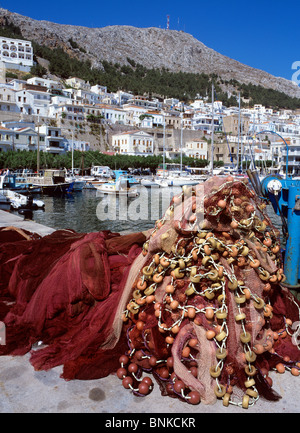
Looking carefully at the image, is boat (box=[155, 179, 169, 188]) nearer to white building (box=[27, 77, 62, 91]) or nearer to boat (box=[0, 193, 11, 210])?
boat (box=[0, 193, 11, 210])

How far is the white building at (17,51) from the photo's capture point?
95.4 m

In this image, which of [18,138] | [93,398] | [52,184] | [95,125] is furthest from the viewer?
[95,125]

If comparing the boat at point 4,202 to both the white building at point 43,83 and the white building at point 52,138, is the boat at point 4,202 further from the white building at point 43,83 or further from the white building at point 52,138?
the white building at point 43,83

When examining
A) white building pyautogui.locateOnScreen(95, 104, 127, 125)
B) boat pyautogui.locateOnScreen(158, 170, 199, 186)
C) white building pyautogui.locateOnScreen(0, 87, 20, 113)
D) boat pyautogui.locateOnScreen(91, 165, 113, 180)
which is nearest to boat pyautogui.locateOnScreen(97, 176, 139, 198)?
boat pyautogui.locateOnScreen(158, 170, 199, 186)

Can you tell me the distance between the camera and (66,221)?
67.1 feet

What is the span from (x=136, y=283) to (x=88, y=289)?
0.42m

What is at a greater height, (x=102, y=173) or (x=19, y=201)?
(x=102, y=173)

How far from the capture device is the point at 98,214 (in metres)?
23.2

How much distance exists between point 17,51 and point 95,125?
151 feet

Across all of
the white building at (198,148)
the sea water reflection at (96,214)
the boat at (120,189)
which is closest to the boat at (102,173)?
the boat at (120,189)

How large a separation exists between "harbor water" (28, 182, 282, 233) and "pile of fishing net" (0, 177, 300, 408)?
13.8 metres

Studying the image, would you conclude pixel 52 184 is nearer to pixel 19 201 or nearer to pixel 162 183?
pixel 19 201

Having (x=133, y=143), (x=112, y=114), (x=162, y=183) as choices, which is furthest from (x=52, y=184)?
(x=112, y=114)

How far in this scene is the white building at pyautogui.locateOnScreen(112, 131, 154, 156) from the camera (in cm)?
6988
